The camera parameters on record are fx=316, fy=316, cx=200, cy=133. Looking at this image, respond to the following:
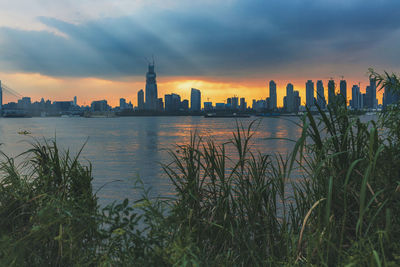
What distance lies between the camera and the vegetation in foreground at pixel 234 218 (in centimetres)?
370

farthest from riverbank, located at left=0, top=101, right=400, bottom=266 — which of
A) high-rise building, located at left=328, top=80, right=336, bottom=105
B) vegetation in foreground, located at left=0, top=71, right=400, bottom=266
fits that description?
high-rise building, located at left=328, top=80, right=336, bottom=105

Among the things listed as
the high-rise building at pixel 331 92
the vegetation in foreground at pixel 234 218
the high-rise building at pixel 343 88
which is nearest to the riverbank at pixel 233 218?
the vegetation in foreground at pixel 234 218

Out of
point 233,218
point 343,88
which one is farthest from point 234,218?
point 343,88

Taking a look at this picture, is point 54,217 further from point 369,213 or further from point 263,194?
point 369,213

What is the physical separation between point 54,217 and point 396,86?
22.2 feet

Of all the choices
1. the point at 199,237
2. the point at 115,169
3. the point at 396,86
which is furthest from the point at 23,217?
the point at 115,169

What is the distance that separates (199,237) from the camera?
4832 millimetres

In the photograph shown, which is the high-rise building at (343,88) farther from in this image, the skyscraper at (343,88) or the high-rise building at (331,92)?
the high-rise building at (331,92)

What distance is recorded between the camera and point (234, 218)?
517 cm

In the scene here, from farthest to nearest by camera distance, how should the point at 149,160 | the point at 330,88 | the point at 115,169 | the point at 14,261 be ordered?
the point at 149,160, the point at 115,169, the point at 330,88, the point at 14,261

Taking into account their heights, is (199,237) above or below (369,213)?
below

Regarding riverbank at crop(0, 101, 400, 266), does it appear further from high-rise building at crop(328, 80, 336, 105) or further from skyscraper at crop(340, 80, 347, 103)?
skyscraper at crop(340, 80, 347, 103)

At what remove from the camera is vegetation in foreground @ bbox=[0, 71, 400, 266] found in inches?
146

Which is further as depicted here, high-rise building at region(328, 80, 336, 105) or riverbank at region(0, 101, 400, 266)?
high-rise building at region(328, 80, 336, 105)
